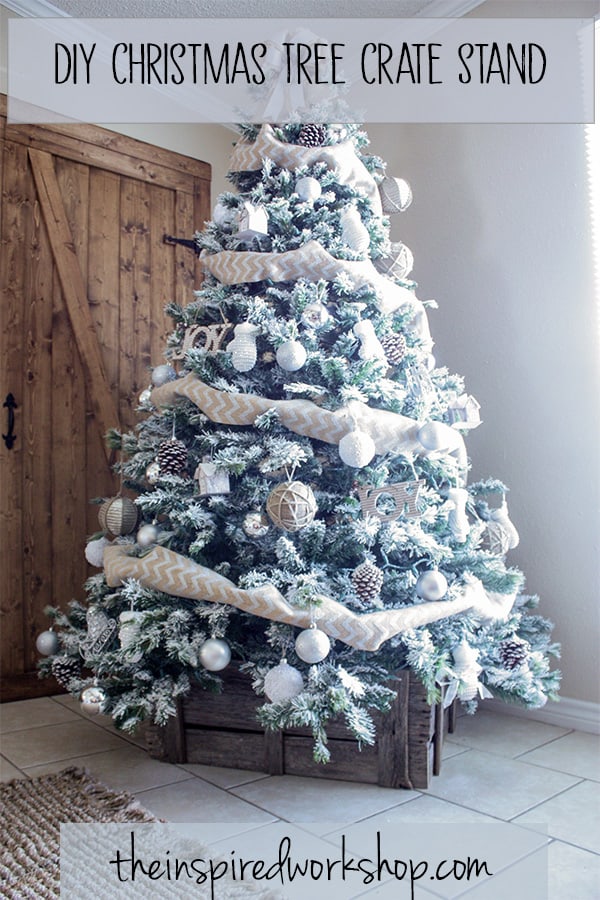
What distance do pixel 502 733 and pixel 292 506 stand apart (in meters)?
0.97

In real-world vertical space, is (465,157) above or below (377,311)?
above

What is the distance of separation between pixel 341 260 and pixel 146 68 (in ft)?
4.44

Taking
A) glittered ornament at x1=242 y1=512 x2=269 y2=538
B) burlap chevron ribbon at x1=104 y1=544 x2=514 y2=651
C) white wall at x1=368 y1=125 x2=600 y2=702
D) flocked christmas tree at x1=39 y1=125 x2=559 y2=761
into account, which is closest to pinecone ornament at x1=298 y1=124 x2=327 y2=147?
A: flocked christmas tree at x1=39 y1=125 x2=559 y2=761

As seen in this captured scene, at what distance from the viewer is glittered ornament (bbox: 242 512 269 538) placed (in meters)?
1.56

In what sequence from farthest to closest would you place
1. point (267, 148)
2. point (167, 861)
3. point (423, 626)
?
point (267, 148), point (423, 626), point (167, 861)

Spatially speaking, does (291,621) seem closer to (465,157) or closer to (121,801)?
(121,801)

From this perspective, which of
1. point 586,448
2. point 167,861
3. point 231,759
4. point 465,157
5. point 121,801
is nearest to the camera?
point 167,861

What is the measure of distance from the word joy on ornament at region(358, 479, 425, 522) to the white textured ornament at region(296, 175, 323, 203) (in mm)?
756

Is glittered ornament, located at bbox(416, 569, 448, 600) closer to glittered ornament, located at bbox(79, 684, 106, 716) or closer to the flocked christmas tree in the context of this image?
the flocked christmas tree

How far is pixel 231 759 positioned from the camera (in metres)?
1.69

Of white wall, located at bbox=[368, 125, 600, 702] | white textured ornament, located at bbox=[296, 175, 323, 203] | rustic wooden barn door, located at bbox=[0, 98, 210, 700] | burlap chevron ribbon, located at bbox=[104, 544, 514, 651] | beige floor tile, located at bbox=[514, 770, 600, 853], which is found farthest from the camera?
rustic wooden barn door, located at bbox=[0, 98, 210, 700]

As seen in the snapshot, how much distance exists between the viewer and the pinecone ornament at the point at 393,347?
68.9 inches

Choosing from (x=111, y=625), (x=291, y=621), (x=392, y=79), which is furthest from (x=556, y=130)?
(x=111, y=625)

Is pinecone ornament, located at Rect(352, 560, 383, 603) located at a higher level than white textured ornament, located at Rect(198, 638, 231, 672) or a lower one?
higher
